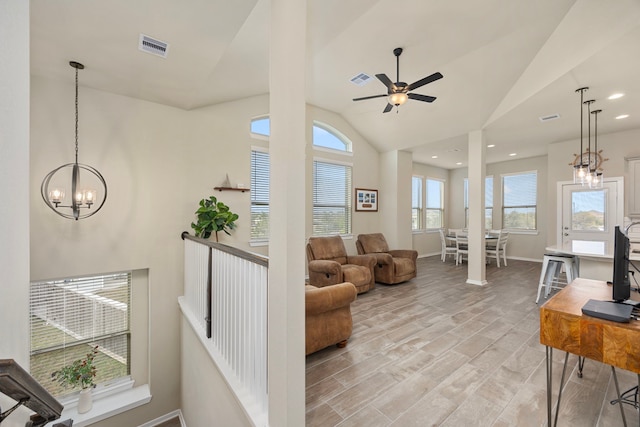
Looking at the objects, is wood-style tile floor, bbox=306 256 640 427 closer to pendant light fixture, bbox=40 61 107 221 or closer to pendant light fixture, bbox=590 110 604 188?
pendant light fixture, bbox=590 110 604 188

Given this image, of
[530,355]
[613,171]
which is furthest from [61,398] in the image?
[613,171]

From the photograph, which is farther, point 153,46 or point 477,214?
point 477,214

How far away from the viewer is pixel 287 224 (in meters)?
1.33

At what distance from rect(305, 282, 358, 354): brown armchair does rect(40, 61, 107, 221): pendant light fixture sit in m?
2.55

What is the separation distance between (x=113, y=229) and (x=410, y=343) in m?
3.75

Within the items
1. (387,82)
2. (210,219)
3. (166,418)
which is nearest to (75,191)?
(210,219)

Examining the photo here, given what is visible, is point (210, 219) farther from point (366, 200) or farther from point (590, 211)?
point (590, 211)

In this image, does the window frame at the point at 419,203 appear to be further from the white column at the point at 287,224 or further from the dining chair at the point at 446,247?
the white column at the point at 287,224

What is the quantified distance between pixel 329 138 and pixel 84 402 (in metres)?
5.66

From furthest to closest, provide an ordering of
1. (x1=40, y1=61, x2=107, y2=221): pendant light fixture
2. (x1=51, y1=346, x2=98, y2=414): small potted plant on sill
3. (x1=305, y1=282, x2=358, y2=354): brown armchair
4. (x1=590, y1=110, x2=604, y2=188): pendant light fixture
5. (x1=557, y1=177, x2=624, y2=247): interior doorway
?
(x1=557, y1=177, x2=624, y2=247): interior doorway < (x1=590, y1=110, x2=604, y2=188): pendant light fixture < (x1=51, y1=346, x2=98, y2=414): small potted plant on sill < (x1=40, y1=61, x2=107, y2=221): pendant light fixture < (x1=305, y1=282, x2=358, y2=354): brown armchair

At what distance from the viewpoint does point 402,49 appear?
3596mm

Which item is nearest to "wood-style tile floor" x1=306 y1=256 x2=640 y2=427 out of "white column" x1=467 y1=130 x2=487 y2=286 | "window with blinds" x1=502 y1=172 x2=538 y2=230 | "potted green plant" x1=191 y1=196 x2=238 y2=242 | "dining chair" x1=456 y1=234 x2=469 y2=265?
"white column" x1=467 y1=130 x2=487 y2=286

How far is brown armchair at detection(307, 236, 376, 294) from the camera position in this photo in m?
4.42

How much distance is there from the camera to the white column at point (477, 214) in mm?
5324
